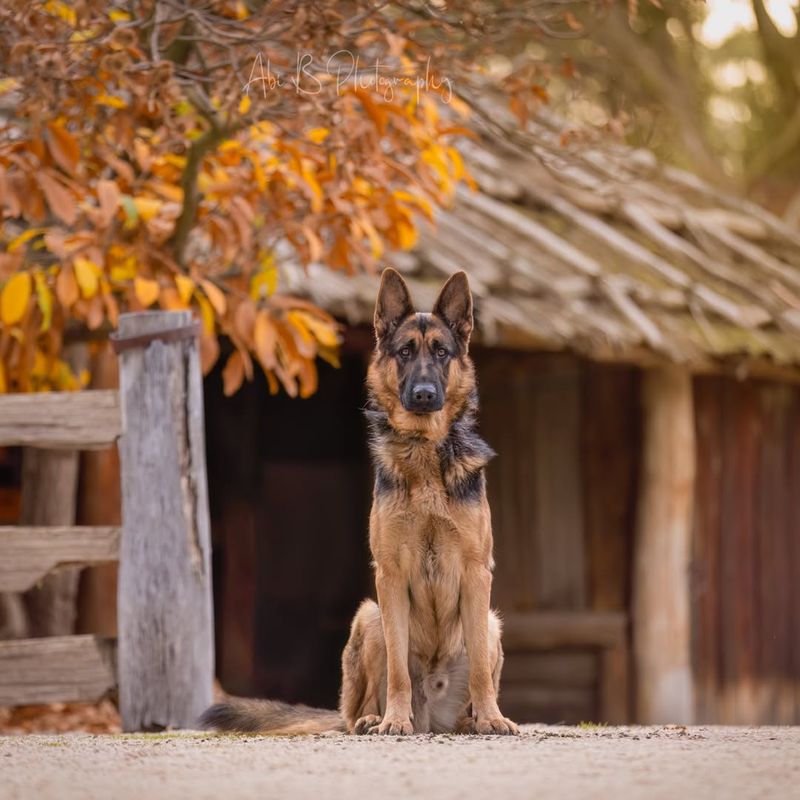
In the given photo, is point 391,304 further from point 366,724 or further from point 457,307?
point 366,724

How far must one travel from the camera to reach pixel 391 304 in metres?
5.11

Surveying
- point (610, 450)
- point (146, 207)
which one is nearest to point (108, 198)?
point (146, 207)

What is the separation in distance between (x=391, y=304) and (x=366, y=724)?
1504mm

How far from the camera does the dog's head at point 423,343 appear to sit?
4836 millimetres

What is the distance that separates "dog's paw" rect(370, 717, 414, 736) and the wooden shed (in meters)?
3.62

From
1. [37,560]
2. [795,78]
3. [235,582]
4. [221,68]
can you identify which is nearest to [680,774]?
[37,560]

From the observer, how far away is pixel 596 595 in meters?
9.83

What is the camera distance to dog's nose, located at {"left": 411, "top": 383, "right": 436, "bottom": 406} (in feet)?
15.7

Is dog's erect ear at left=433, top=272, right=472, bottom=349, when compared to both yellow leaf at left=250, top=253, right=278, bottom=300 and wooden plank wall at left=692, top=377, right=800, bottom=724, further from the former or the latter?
wooden plank wall at left=692, top=377, right=800, bottom=724

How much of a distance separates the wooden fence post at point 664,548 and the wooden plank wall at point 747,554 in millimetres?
520

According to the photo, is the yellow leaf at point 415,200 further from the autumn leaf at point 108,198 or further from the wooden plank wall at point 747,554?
the wooden plank wall at point 747,554

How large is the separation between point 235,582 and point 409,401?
672cm

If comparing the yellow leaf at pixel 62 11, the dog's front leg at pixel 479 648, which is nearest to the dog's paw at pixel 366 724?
the dog's front leg at pixel 479 648

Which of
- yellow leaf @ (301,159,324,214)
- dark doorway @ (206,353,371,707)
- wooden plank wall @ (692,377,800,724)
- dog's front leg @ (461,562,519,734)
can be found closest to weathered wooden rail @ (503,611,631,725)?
wooden plank wall @ (692,377,800,724)
